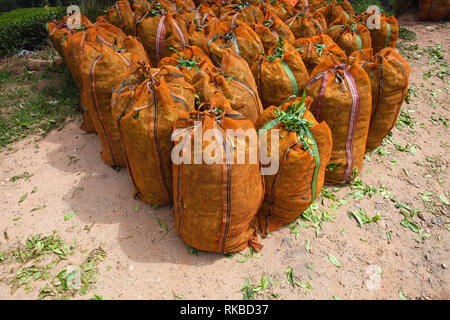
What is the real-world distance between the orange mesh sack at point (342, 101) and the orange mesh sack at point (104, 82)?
65.5 inches

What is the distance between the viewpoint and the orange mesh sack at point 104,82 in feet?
7.83

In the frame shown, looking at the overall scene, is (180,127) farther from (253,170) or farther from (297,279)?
(297,279)

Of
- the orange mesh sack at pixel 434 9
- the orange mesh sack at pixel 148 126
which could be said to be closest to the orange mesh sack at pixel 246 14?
the orange mesh sack at pixel 148 126

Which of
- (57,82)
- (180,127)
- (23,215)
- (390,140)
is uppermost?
(180,127)

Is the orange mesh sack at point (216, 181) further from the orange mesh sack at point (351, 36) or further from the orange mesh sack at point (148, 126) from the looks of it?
the orange mesh sack at point (351, 36)

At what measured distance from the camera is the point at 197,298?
6.07 feet

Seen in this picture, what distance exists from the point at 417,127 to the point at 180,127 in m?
3.02

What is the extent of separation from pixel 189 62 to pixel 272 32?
1.20 metres

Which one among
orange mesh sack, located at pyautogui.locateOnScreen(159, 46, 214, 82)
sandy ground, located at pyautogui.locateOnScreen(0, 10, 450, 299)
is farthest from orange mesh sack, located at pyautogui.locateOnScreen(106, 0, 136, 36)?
sandy ground, located at pyautogui.locateOnScreen(0, 10, 450, 299)

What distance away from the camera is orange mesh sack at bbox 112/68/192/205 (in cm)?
195

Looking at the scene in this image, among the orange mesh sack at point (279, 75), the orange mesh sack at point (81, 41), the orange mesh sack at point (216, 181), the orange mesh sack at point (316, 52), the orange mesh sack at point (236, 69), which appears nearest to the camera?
the orange mesh sack at point (216, 181)

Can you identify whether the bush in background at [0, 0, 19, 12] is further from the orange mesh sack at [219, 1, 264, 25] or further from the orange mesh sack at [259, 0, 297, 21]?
the orange mesh sack at [259, 0, 297, 21]

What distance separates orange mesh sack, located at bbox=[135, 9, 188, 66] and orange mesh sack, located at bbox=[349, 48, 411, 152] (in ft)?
6.02
